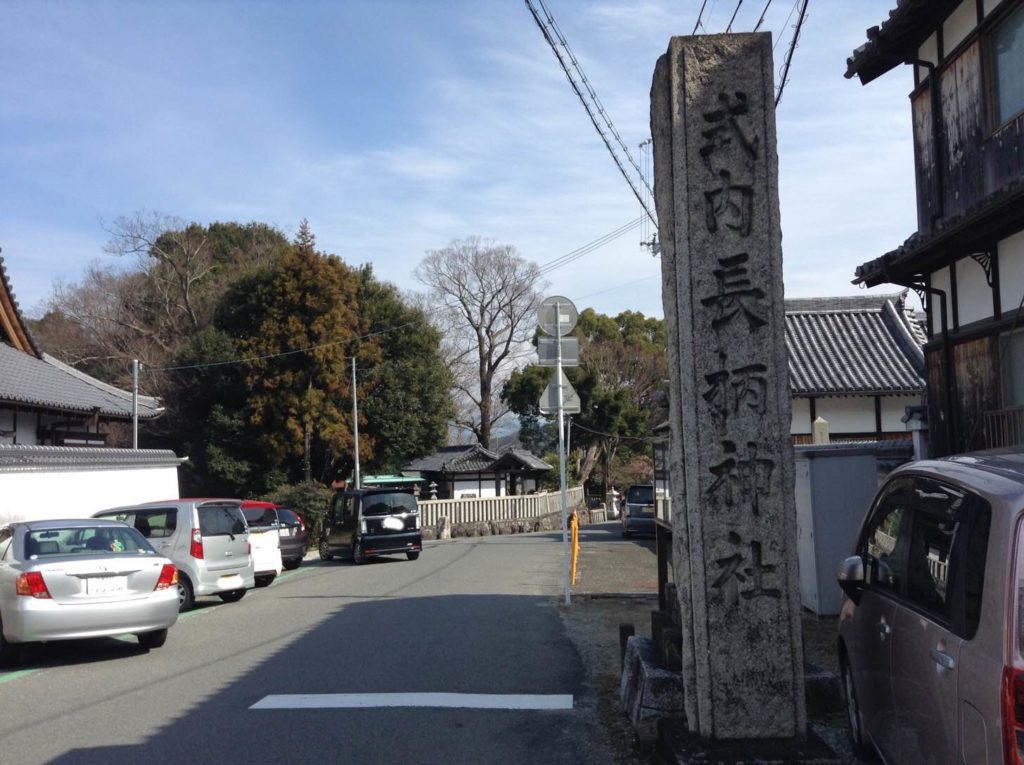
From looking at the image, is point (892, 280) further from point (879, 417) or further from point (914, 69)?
point (879, 417)

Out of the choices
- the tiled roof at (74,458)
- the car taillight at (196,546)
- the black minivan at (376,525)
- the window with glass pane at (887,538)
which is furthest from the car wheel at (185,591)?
the window with glass pane at (887,538)

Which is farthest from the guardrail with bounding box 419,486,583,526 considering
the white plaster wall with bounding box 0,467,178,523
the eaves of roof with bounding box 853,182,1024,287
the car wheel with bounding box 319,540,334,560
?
the eaves of roof with bounding box 853,182,1024,287

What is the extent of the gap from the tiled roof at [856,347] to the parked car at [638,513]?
8630mm

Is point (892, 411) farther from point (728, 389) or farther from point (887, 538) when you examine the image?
point (728, 389)

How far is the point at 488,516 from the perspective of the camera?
36688 millimetres

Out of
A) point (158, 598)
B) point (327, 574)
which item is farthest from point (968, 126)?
point (327, 574)

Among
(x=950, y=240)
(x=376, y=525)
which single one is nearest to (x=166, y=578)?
(x=950, y=240)

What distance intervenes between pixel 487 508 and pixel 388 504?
15097mm

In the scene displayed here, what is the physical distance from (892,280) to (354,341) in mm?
28031

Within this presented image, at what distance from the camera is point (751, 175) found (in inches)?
211

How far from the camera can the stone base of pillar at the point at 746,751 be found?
479cm

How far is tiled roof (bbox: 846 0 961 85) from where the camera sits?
10.7 metres

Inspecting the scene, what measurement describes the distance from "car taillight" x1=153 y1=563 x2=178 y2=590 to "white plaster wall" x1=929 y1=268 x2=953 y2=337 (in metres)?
9.16

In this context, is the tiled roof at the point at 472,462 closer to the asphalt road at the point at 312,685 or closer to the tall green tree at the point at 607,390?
the tall green tree at the point at 607,390
